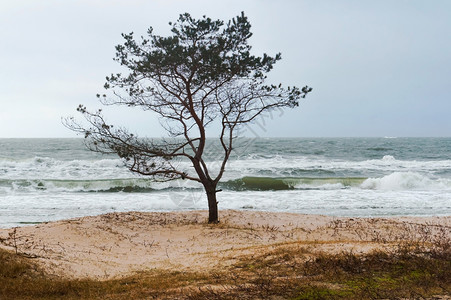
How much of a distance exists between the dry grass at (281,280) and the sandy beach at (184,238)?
1.78ft

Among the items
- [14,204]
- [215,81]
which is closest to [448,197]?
[215,81]

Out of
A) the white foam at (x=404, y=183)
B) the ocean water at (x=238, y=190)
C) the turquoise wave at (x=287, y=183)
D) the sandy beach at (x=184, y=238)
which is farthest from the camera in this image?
the turquoise wave at (x=287, y=183)

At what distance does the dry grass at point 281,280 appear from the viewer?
4.30 meters

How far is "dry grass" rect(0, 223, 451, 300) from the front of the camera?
430 cm

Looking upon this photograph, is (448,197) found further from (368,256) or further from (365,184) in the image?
(368,256)

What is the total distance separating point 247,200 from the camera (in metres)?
18.5

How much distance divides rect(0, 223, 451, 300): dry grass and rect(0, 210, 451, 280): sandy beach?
1.78ft

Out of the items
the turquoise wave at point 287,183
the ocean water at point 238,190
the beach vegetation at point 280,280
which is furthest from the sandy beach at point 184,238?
the turquoise wave at point 287,183

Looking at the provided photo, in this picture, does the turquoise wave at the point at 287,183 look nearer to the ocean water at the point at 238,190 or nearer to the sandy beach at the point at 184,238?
the ocean water at the point at 238,190

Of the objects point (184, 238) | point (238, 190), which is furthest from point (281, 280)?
point (238, 190)

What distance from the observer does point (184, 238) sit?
10.3 meters

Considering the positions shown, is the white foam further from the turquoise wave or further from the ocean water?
the turquoise wave

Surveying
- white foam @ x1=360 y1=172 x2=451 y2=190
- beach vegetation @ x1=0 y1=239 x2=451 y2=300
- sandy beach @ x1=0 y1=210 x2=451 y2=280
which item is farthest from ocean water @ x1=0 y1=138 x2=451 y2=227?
beach vegetation @ x1=0 y1=239 x2=451 y2=300

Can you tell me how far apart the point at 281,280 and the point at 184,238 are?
5.88 m
